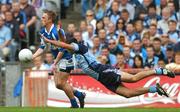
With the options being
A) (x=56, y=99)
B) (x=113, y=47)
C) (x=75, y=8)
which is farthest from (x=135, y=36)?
(x=75, y=8)

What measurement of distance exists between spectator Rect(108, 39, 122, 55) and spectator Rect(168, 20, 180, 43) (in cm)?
144

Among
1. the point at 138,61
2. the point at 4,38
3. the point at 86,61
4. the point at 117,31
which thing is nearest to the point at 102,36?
the point at 117,31

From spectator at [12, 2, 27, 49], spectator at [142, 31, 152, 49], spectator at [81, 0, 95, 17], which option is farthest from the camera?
spectator at [81, 0, 95, 17]

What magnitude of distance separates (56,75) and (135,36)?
5069 mm

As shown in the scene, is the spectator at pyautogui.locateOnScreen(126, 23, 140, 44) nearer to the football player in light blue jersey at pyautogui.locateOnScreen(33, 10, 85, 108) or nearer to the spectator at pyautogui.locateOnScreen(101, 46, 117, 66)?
the spectator at pyautogui.locateOnScreen(101, 46, 117, 66)

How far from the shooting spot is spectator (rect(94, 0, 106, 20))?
20869mm

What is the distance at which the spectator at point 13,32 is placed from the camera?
20.1m

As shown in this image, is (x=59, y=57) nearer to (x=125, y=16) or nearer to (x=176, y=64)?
(x=176, y=64)

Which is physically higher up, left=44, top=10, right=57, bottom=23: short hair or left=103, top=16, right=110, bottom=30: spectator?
left=103, top=16, right=110, bottom=30: spectator

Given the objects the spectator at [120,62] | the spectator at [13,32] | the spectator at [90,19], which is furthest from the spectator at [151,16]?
the spectator at [13,32]

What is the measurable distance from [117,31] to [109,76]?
18.7 feet

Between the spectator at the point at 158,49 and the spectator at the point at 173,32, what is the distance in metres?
0.75

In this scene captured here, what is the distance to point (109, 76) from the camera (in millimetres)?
14227

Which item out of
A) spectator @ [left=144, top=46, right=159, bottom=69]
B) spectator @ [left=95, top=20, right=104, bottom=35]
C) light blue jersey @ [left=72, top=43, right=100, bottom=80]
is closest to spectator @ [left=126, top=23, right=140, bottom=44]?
spectator @ [left=95, top=20, right=104, bottom=35]
